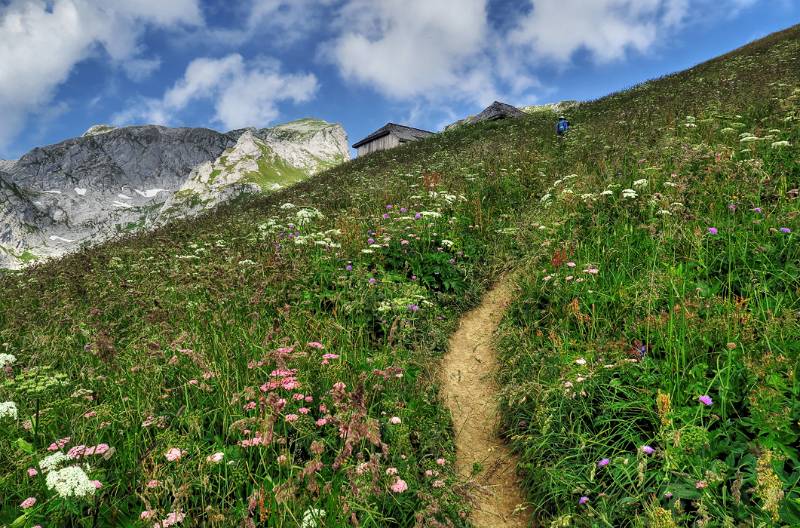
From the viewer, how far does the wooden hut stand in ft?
164

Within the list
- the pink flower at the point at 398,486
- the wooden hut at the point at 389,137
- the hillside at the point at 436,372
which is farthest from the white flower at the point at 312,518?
the wooden hut at the point at 389,137

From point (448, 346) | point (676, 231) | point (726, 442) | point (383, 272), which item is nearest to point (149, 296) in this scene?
point (383, 272)

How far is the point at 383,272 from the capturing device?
6891mm

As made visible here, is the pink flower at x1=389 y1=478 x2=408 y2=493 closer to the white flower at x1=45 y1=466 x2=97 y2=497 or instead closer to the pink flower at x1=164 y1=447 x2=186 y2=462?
the pink flower at x1=164 y1=447 x2=186 y2=462

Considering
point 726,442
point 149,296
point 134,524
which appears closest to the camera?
point 134,524

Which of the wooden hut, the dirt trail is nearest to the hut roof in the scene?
the wooden hut

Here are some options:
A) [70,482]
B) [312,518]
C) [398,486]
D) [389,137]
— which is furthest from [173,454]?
[389,137]

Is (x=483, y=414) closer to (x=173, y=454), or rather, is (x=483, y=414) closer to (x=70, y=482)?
(x=173, y=454)

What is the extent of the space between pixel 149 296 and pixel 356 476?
189 inches

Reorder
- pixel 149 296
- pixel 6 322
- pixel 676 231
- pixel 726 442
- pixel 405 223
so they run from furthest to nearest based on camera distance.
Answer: pixel 405 223, pixel 6 322, pixel 149 296, pixel 676 231, pixel 726 442

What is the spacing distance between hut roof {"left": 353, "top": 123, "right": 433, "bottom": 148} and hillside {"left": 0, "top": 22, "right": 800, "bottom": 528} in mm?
44452

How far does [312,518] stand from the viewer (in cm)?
271

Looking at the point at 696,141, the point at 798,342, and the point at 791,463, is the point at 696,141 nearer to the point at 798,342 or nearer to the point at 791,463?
the point at 798,342

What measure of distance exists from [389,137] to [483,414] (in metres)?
48.9
